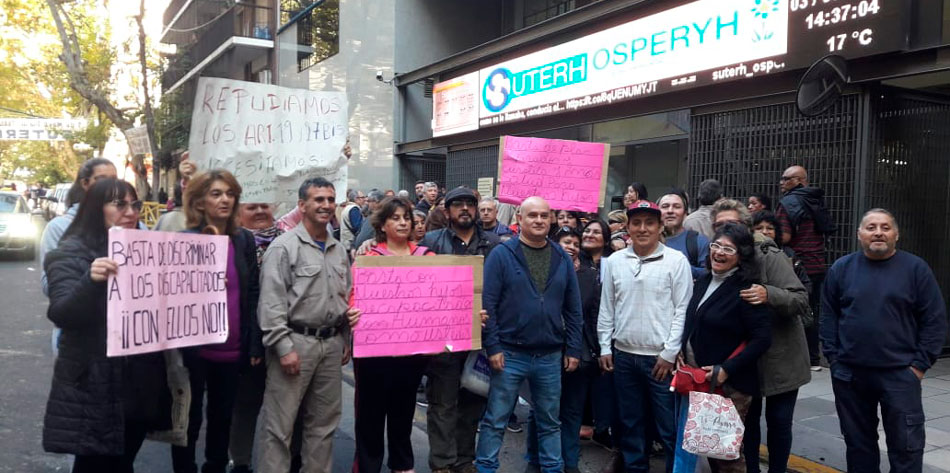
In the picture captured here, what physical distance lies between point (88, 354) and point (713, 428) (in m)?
3.23

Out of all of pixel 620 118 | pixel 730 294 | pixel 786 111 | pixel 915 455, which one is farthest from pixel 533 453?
pixel 620 118

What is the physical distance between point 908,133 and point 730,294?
5.12 metres

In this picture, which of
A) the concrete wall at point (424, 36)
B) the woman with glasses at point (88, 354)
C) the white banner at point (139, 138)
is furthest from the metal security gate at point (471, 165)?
the woman with glasses at point (88, 354)

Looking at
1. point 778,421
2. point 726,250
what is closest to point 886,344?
point 778,421

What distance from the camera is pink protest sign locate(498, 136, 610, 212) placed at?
21.0 feet

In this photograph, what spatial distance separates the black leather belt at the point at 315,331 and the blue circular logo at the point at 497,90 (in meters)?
10.0

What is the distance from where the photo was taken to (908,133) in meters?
7.77

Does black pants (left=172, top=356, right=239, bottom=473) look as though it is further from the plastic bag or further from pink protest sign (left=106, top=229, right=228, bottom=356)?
the plastic bag

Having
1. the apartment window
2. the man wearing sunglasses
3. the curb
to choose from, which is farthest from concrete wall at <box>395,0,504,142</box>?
the curb

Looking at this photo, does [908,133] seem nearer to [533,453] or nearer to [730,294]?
[730,294]

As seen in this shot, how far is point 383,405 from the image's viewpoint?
14.6 feet

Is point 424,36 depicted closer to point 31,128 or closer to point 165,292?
point 165,292

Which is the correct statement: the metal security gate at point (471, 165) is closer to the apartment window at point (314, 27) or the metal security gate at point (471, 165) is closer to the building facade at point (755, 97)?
the building facade at point (755, 97)

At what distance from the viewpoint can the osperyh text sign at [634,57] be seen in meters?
8.61
